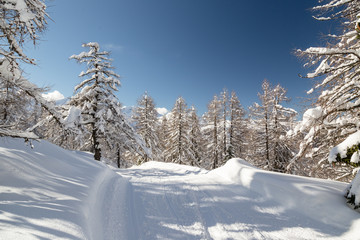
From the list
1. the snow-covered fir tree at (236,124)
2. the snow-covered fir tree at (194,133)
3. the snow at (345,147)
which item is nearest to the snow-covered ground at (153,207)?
the snow at (345,147)

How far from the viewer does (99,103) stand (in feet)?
40.1

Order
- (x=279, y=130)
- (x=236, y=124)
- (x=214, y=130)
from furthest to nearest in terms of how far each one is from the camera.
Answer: (x=214, y=130) < (x=236, y=124) < (x=279, y=130)

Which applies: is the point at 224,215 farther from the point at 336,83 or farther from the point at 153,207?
the point at 336,83

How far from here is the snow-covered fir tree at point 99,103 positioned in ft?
38.8

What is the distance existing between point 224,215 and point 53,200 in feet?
14.1

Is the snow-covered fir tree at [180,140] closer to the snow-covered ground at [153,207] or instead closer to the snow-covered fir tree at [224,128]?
the snow-covered fir tree at [224,128]

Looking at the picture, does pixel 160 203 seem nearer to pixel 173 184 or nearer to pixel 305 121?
pixel 173 184

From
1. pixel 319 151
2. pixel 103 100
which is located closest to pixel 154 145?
pixel 103 100

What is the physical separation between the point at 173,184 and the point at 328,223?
4975 millimetres

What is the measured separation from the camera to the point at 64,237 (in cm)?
243

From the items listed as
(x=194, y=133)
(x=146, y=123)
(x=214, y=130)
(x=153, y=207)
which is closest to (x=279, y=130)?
(x=214, y=130)

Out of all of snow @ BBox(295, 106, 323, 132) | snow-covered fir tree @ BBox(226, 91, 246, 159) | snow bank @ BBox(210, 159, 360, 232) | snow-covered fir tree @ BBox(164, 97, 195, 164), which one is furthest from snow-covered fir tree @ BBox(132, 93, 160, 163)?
snow @ BBox(295, 106, 323, 132)

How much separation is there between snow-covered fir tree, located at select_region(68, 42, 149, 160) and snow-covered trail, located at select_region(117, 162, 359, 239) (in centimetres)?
763

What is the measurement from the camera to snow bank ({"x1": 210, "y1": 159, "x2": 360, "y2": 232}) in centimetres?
390
